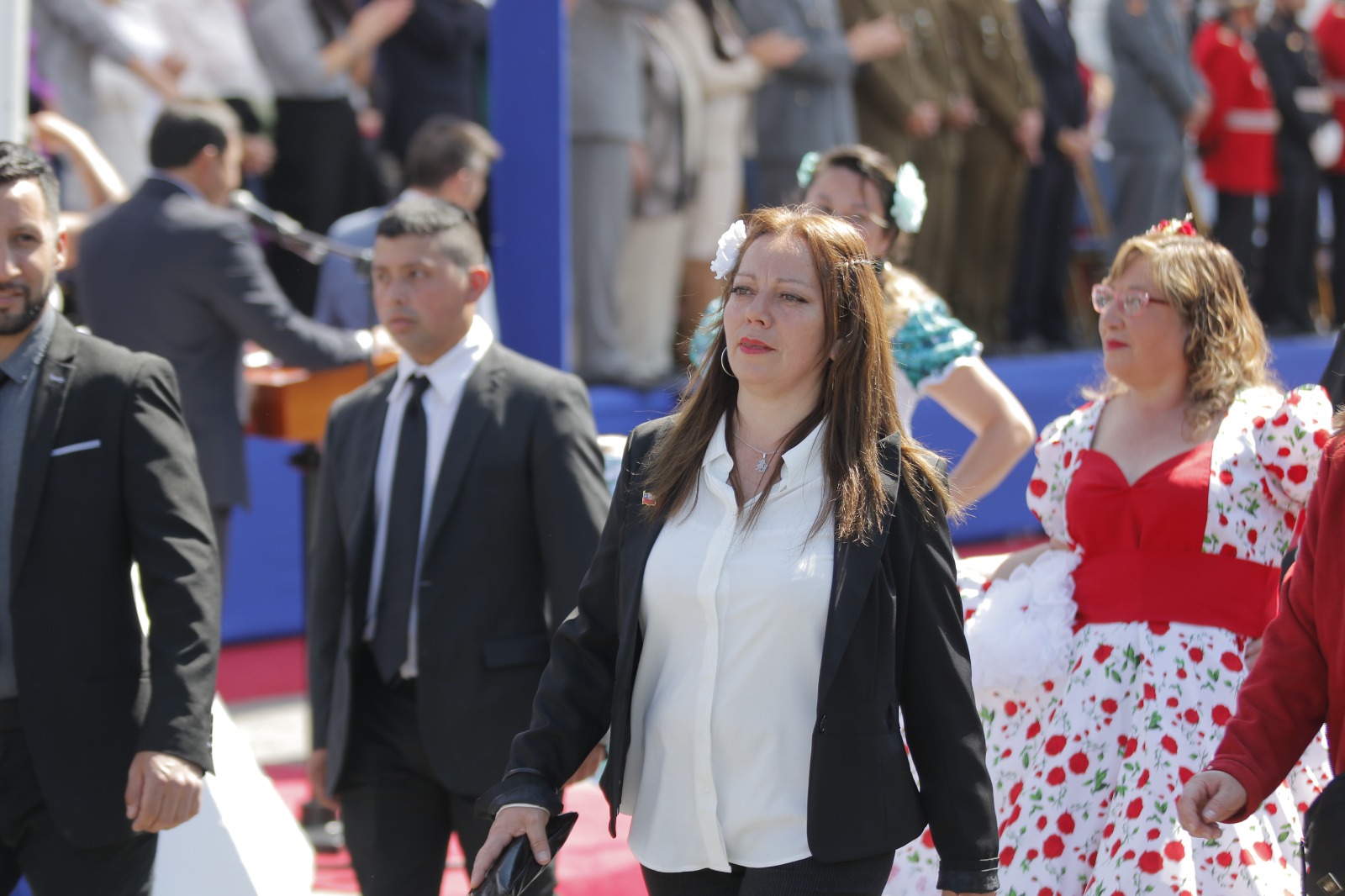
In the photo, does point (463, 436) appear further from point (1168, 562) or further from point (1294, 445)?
point (1294, 445)

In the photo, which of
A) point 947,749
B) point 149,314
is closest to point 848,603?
point 947,749

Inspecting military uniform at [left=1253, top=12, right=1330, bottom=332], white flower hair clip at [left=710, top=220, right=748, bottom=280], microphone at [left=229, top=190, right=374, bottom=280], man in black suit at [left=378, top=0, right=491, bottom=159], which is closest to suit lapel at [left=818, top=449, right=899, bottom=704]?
white flower hair clip at [left=710, top=220, right=748, bottom=280]

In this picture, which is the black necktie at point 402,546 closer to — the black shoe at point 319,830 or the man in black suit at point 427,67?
the black shoe at point 319,830

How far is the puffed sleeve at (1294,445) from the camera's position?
3.55m

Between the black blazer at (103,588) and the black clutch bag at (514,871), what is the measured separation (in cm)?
79

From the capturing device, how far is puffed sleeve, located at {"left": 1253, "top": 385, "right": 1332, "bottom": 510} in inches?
140

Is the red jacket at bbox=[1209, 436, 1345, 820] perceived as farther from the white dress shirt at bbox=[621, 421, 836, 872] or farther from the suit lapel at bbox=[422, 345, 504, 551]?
the suit lapel at bbox=[422, 345, 504, 551]

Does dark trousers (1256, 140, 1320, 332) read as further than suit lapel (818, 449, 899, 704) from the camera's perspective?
Yes

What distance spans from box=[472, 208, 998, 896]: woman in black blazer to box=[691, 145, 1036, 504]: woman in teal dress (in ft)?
4.28

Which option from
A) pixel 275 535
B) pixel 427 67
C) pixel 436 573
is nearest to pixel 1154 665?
pixel 436 573

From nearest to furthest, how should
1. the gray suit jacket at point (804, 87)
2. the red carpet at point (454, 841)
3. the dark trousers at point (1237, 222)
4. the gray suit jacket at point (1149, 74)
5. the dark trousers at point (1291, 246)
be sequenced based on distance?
the red carpet at point (454, 841)
the gray suit jacket at point (804, 87)
the gray suit jacket at point (1149, 74)
the dark trousers at point (1237, 222)
the dark trousers at point (1291, 246)

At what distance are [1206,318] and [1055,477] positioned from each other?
0.52 m

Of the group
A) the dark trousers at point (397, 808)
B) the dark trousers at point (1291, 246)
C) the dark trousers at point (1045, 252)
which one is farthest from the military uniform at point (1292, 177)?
the dark trousers at point (397, 808)

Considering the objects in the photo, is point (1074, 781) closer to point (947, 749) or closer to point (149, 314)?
point (947, 749)
